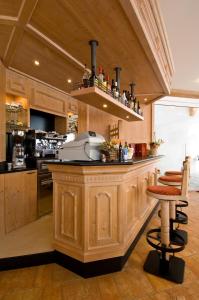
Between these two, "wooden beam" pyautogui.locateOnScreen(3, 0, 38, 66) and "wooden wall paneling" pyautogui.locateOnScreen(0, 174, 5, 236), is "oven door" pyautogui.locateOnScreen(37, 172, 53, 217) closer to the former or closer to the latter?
"wooden wall paneling" pyautogui.locateOnScreen(0, 174, 5, 236)

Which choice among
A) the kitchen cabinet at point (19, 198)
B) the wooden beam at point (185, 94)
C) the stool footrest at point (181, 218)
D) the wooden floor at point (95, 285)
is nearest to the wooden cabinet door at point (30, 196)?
the kitchen cabinet at point (19, 198)

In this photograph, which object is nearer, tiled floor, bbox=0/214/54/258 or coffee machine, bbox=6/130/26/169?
tiled floor, bbox=0/214/54/258

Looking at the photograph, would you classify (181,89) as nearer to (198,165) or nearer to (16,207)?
(198,165)

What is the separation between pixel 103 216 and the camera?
185 centimetres

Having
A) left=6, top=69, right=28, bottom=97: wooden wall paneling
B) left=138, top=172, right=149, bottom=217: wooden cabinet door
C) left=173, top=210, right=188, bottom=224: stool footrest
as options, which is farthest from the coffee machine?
left=173, top=210, right=188, bottom=224: stool footrest

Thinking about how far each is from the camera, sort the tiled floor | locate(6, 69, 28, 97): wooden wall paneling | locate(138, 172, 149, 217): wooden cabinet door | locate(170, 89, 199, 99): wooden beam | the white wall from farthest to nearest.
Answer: the white wall, locate(170, 89, 199, 99): wooden beam, locate(6, 69, 28, 97): wooden wall paneling, locate(138, 172, 149, 217): wooden cabinet door, the tiled floor

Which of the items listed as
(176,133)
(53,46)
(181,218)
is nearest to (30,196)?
(53,46)

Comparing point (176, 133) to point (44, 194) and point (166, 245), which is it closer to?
point (44, 194)

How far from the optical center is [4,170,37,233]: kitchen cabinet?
2539mm

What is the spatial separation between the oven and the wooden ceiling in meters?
1.52

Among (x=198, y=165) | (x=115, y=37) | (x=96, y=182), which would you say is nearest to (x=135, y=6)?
(x=115, y=37)

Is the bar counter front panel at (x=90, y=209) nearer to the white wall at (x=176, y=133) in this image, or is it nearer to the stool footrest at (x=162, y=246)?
the stool footrest at (x=162, y=246)

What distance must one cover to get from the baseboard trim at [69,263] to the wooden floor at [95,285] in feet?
0.15

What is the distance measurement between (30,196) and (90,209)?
1.47 metres
